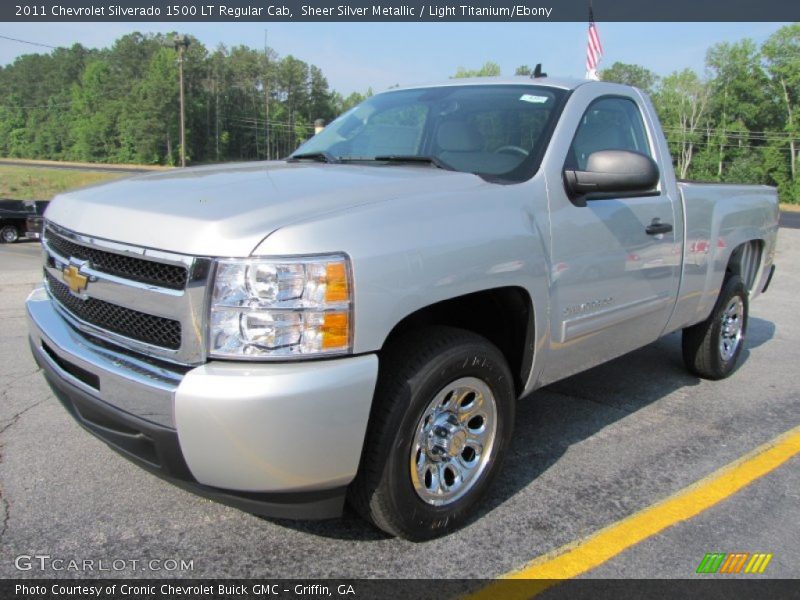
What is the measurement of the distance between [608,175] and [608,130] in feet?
2.68

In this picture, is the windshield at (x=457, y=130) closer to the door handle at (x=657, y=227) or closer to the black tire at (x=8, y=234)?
the door handle at (x=657, y=227)

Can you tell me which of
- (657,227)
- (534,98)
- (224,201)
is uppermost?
(534,98)

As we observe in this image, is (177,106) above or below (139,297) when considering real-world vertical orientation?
above

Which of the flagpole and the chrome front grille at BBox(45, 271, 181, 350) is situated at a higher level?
the flagpole

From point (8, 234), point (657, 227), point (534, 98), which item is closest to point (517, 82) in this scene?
point (534, 98)

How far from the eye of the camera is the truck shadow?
9.17 ft

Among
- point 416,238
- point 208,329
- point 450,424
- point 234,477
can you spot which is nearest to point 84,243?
point 208,329

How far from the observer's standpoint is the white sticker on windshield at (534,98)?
3359mm

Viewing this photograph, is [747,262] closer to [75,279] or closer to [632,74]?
[75,279]

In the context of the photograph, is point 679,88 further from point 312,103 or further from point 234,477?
point 234,477

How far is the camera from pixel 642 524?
281 cm

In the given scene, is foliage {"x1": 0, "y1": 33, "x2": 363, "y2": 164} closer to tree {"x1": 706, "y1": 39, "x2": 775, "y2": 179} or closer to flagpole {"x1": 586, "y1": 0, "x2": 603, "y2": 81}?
tree {"x1": 706, "y1": 39, "x2": 775, "y2": 179}

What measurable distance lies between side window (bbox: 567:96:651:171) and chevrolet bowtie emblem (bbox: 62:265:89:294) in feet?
7.19

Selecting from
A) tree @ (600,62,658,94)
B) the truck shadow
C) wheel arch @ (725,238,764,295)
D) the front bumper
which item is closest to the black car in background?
the truck shadow
